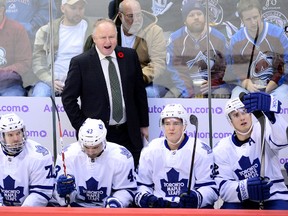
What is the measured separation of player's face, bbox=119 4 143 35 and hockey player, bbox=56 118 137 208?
1.26 metres

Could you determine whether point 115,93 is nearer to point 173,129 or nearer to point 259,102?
point 173,129

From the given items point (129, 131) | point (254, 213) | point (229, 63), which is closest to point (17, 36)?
point (129, 131)

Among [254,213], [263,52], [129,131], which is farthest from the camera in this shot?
[263,52]

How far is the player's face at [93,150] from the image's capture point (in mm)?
Result: 6684

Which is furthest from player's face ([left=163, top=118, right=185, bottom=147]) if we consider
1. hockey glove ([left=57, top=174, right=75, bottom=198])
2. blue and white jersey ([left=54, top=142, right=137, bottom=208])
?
hockey glove ([left=57, top=174, right=75, bottom=198])

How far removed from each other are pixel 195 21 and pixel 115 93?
1033mm

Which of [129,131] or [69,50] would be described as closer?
[129,131]

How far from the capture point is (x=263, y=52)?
7.82m

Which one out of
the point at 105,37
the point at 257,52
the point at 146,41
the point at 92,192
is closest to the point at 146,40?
the point at 146,41

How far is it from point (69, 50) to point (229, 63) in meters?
1.40

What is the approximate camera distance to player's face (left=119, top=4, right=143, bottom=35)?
7.78 metres

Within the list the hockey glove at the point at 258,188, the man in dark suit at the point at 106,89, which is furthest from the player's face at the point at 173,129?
the hockey glove at the point at 258,188

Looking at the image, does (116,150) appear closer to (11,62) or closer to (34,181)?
(34,181)

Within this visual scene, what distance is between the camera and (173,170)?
6770 mm
